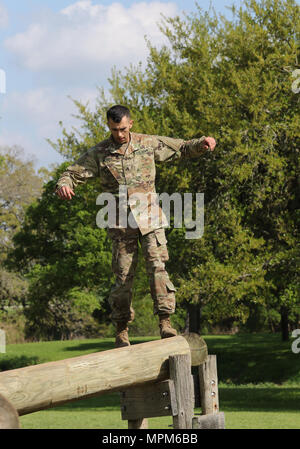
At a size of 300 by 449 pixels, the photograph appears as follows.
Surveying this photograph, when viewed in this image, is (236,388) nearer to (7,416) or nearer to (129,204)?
(129,204)

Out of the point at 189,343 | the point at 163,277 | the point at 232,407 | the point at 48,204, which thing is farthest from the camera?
the point at 48,204

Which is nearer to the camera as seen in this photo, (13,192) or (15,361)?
(15,361)

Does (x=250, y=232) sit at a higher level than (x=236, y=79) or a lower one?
lower

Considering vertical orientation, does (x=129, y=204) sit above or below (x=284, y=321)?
above

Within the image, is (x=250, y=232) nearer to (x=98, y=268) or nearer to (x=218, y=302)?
(x=218, y=302)

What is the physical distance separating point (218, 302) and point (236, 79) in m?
6.36

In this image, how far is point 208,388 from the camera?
6453 millimetres

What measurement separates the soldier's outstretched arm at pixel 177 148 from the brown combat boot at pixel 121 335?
169 centimetres

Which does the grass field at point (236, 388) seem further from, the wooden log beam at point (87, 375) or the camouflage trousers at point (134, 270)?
the wooden log beam at point (87, 375)

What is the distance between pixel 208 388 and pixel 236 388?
2258 cm

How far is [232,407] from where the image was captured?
21.6 metres

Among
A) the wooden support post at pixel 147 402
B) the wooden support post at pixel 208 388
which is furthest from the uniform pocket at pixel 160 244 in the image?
the wooden support post at pixel 147 402

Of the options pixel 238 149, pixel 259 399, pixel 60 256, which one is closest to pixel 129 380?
pixel 238 149
